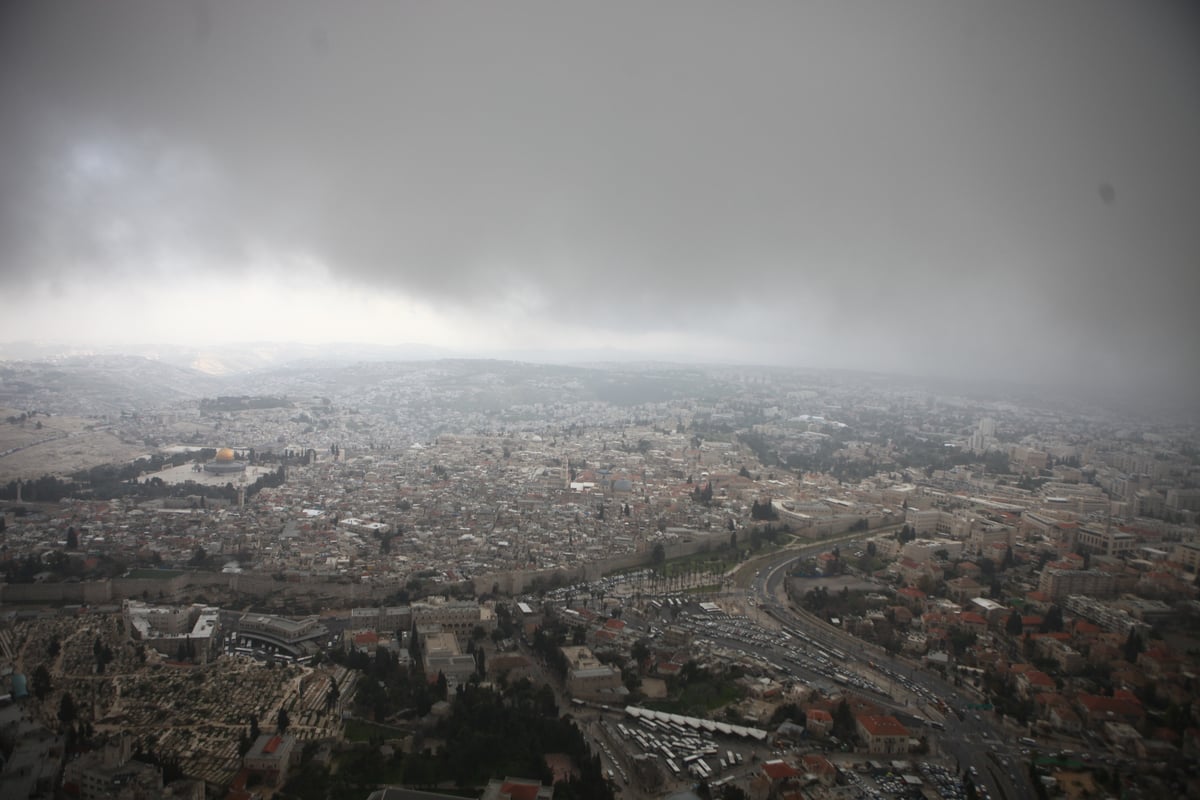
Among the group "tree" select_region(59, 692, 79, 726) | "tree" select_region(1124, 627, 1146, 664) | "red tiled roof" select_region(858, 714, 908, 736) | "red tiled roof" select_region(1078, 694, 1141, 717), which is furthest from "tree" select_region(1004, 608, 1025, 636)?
"tree" select_region(59, 692, 79, 726)

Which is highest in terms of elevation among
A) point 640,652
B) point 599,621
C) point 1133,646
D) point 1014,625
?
point 1133,646

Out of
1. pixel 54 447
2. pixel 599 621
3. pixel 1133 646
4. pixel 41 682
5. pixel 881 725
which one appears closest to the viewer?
pixel 1133 646

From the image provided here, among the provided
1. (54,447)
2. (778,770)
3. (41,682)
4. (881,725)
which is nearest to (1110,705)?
(881,725)

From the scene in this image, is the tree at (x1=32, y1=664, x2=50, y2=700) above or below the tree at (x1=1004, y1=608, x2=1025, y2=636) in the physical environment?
below

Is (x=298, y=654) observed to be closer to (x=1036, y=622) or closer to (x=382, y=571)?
(x=382, y=571)

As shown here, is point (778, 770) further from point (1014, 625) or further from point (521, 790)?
point (1014, 625)

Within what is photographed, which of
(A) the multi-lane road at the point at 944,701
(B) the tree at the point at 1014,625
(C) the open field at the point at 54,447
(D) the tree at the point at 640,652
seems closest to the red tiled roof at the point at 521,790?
(D) the tree at the point at 640,652

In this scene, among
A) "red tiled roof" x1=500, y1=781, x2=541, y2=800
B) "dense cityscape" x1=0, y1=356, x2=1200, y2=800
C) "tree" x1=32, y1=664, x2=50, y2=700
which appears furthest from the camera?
"tree" x1=32, y1=664, x2=50, y2=700

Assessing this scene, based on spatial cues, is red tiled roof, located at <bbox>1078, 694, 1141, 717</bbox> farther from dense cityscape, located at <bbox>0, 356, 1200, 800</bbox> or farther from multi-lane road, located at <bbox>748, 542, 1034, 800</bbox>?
multi-lane road, located at <bbox>748, 542, 1034, 800</bbox>
